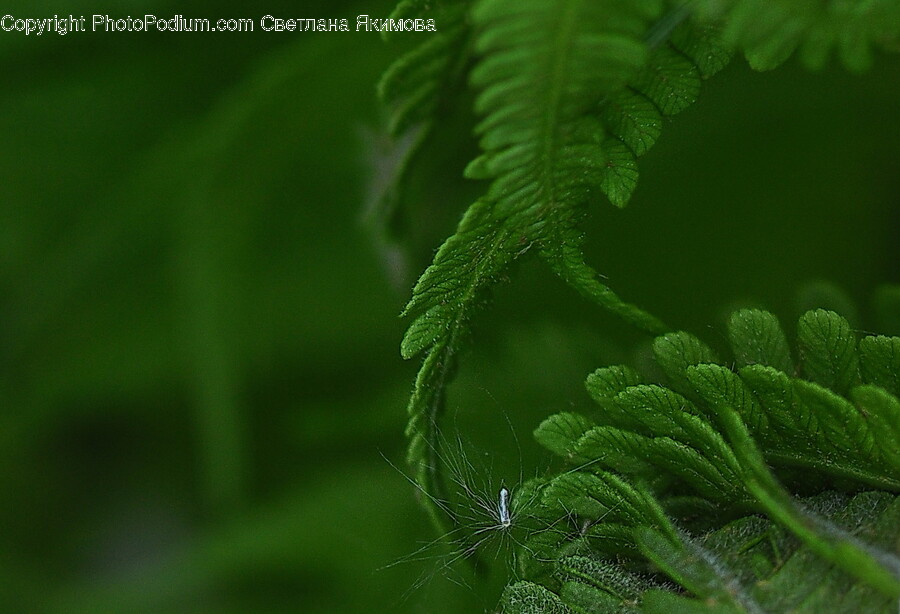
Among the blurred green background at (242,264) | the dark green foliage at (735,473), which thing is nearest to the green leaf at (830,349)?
the dark green foliage at (735,473)

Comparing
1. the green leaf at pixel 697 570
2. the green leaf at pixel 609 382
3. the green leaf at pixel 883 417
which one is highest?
the green leaf at pixel 609 382

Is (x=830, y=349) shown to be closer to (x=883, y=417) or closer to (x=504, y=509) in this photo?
(x=883, y=417)

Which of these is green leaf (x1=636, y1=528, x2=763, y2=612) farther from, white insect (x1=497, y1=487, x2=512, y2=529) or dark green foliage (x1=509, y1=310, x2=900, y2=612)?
white insect (x1=497, y1=487, x2=512, y2=529)

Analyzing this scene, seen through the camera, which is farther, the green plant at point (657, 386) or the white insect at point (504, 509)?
the white insect at point (504, 509)

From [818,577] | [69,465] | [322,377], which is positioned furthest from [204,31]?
[818,577]

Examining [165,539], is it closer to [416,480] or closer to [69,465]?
[69,465]

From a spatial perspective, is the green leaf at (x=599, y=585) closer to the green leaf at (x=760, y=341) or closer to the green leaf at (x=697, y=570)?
the green leaf at (x=697, y=570)

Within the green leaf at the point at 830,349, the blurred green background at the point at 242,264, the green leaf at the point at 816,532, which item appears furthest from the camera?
the blurred green background at the point at 242,264

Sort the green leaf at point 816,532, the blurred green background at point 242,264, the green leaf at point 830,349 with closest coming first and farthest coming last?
the green leaf at point 816,532 → the green leaf at point 830,349 → the blurred green background at point 242,264

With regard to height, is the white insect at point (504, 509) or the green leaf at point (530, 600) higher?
the white insect at point (504, 509)
